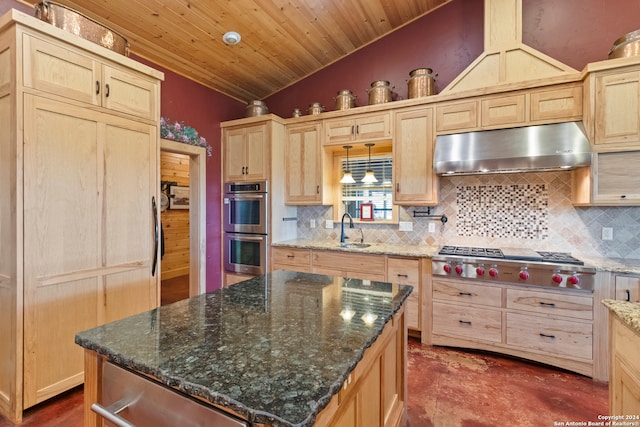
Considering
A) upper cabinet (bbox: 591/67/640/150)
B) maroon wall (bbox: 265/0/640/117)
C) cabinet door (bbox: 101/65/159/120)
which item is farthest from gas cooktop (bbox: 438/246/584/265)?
cabinet door (bbox: 101/65/159/120)

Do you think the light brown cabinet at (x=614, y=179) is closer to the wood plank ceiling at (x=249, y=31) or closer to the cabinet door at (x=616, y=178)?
the cabinet door at (x=616, y=178)

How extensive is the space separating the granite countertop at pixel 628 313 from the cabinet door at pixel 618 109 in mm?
1666

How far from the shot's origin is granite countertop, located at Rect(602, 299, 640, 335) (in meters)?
1.14

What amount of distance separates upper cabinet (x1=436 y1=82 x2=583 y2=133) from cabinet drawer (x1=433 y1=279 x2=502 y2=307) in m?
1.48

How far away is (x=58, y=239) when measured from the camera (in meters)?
1.99

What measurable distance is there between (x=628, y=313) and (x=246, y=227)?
11.3ft

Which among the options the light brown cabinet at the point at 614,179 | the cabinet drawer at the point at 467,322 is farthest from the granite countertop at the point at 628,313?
the light brown cabinet at the point at 614,179

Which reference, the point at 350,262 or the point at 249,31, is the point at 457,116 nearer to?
the point at 350,262

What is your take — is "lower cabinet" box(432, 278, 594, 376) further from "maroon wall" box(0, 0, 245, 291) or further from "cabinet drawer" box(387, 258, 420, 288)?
"maroon wall" box(0, 0, 245, 291)

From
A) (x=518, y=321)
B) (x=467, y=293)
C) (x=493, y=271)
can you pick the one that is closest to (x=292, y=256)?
(x=467, y=293)

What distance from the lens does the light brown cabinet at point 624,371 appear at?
1.16 metres

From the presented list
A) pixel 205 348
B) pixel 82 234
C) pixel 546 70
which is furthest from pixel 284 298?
pixel 546 70

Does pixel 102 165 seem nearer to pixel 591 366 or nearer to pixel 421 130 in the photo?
pixel 421 130

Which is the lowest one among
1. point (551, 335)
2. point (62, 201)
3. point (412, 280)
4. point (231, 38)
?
point (551, 335)
